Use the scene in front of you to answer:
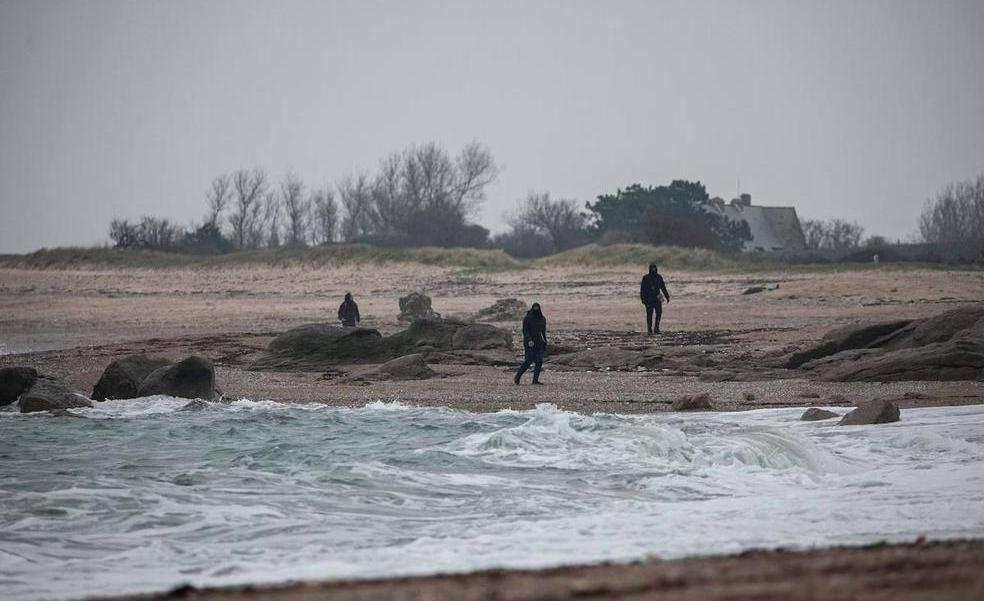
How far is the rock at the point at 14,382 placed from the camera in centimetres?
1852

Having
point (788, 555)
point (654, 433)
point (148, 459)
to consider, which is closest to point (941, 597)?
point (788, 555)

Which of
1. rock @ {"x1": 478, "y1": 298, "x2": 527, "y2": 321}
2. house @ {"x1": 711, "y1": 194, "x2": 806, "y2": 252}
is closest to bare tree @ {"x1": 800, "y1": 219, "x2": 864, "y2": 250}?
house @ {"x1": 711, "y1": 194, "x2": 806, "y2": 252}

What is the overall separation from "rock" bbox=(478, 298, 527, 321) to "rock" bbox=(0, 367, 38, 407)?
16.6 metres

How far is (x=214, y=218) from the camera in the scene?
86750 mm

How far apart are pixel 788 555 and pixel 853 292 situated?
99.3ft

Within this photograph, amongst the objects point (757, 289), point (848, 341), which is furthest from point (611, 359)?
point (757, 289)

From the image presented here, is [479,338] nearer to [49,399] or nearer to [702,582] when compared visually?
[49,399]

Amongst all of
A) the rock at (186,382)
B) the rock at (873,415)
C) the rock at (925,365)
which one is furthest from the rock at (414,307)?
the rock at (873,415)

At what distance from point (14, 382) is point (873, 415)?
12.9 meters

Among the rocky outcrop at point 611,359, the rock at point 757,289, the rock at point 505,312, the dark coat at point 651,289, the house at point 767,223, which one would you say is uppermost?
the house at point 767,223

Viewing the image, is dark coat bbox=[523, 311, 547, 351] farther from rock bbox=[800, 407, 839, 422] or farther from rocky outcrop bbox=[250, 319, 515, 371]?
Result: rock bbox=[800, 407, 839, 422]

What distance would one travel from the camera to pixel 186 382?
1869 cm

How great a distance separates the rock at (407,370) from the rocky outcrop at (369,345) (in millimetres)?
1761

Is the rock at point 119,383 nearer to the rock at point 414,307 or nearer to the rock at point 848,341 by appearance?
the rock at point 848,341
